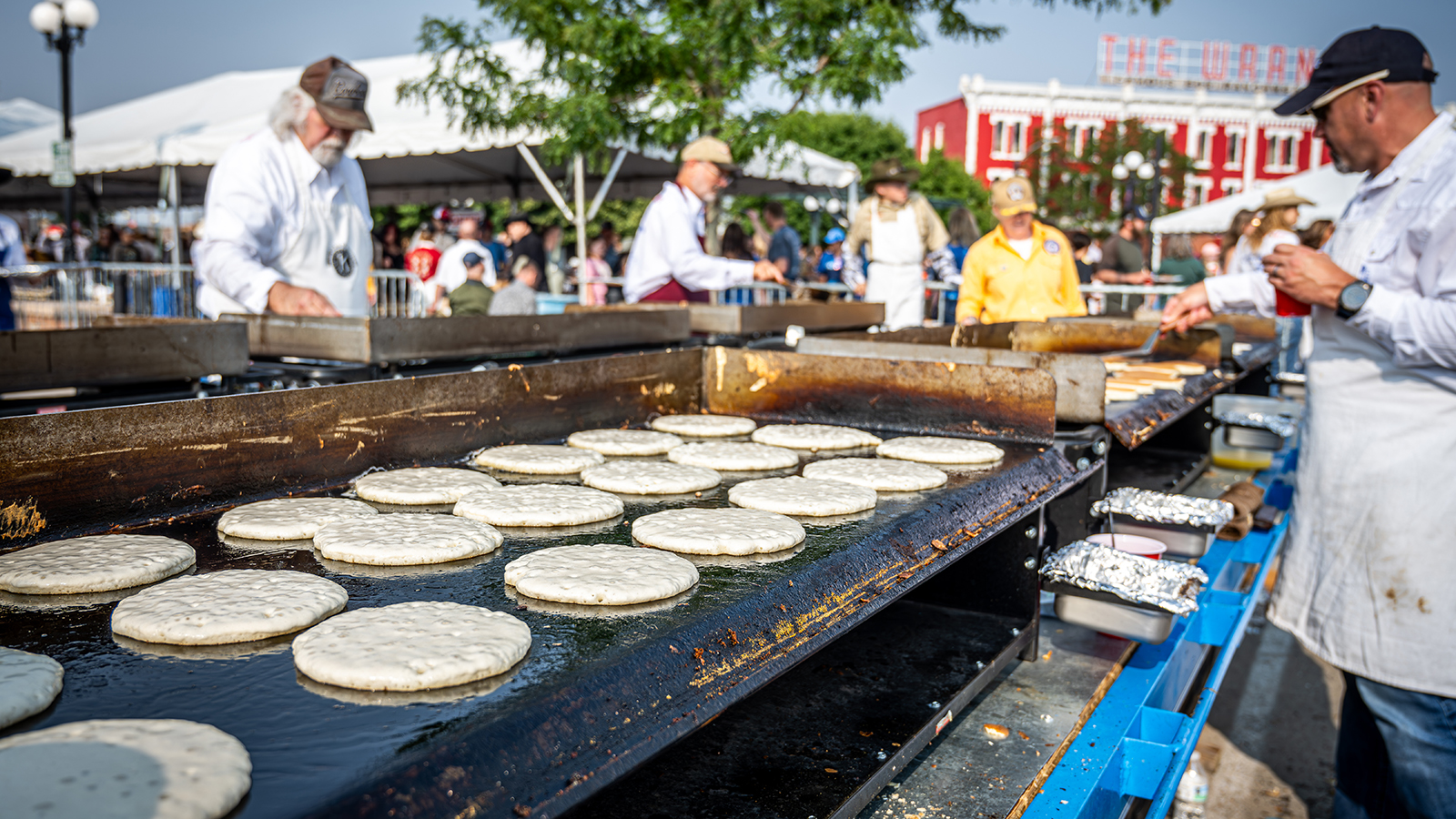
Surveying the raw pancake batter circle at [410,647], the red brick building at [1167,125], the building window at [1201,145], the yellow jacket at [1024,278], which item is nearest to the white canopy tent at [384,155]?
the yellow jacket at [1024,278]

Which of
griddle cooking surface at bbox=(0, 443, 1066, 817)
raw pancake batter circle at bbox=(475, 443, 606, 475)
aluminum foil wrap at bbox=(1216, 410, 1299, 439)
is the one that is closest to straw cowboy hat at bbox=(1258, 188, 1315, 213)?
aluminum foil wrap at bbox=(1216, 410, 1299, 439)

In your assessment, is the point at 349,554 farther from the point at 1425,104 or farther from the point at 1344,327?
the point at 1425,104

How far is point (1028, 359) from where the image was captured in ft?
8.10

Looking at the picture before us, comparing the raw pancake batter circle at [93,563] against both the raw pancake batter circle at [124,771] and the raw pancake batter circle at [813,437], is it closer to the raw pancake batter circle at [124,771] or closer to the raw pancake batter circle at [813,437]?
the raw pancake batter circle at [124,771]

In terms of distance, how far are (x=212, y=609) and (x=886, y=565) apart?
2.98 ft

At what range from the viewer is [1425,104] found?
223 centimetres

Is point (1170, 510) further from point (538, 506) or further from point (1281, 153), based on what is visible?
point (1281, 153)

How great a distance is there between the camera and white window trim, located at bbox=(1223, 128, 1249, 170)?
51.4 meters

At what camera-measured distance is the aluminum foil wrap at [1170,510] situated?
234 centimetres

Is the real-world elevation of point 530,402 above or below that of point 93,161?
below

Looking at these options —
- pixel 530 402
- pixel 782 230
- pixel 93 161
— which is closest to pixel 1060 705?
pixel 530 402

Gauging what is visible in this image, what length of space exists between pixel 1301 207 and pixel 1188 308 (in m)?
13.7

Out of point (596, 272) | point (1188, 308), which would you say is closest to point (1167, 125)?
point (596, 272)

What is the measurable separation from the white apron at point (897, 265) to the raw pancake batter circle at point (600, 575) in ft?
A: 21.6
